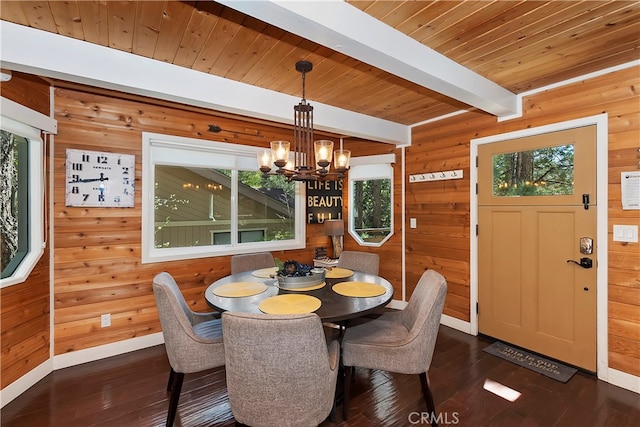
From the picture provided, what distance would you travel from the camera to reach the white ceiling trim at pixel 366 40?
1441mm

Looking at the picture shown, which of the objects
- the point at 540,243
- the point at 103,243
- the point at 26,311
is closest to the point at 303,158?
the point at 103,243

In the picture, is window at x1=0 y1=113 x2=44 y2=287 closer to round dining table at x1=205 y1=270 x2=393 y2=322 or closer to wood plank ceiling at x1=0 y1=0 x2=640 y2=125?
wood plank ceiling at x1=0 y1=0 x2=640 y2=125

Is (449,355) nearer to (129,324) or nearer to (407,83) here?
(407,83)

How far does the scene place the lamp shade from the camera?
4.19 m

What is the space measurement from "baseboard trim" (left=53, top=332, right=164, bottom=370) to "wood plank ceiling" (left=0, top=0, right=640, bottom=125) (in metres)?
2.63

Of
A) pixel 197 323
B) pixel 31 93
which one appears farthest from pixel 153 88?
pixel 197 323

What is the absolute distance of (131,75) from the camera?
2.17m

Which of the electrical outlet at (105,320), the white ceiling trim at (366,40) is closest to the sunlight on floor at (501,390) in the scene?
the white ceiling trim at (366,40)

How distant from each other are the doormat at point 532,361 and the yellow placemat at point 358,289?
163 centimetres

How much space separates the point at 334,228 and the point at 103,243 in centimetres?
267

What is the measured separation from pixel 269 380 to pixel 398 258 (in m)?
3.09

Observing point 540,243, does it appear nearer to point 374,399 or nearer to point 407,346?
point 407,346

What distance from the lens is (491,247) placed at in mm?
3195

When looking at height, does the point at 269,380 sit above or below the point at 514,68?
below
